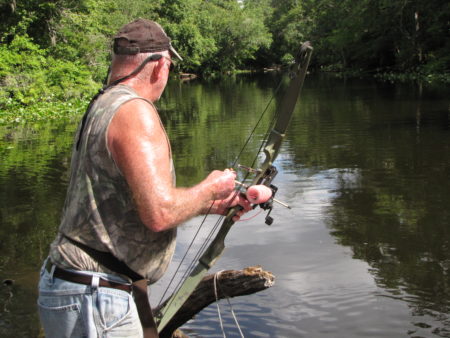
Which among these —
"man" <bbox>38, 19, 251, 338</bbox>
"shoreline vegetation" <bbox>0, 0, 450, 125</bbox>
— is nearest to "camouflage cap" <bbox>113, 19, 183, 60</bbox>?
"man" <bbox>38, 19, 251, 338</bbox>

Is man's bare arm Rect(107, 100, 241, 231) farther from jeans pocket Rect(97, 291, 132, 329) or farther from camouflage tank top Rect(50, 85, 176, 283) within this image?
jeans pocket Rect(97, 291, 132, 329)

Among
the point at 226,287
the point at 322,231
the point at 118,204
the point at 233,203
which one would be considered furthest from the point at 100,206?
the point at 322,231

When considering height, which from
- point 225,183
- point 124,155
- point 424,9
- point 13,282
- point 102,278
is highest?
point 424,9

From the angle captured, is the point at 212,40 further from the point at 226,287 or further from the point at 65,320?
the point at 65,320

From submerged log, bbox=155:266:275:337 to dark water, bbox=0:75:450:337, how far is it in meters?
0.89

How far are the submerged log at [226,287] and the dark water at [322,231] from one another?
0.89m

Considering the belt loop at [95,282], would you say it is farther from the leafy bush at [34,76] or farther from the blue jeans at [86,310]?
the leafy bush at [34,76]

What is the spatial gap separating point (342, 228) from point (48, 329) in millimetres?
6411

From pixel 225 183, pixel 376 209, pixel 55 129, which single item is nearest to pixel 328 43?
pixel 55 129

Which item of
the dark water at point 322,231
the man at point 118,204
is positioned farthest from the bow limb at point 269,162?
the dark water at point 322,231

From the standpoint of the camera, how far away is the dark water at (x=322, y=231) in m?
5.67

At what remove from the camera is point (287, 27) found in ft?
293

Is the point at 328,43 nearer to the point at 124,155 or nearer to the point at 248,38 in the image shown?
the point at 248,38

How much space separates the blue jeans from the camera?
2.40 metres
